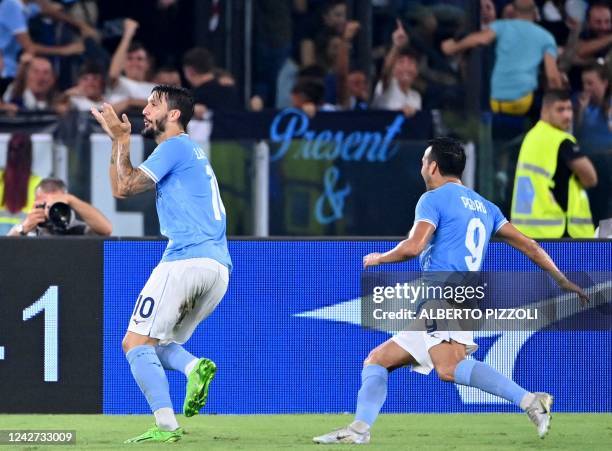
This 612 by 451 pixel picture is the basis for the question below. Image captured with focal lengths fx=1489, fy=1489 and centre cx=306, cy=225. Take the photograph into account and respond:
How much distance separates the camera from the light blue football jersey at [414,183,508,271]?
784cm

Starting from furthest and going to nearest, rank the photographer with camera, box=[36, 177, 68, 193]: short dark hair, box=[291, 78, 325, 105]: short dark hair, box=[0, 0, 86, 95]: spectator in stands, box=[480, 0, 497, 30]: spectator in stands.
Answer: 1. box=[0, 0, 86, 95]: spectator in stands
2. box=[480, 0, 497, 30]: spectator in stands
3. box=[291, 78, 325, 105]: short dark hair
4. box=[36, 177, 68, 193]: short dark hair
5. the photographer with camera

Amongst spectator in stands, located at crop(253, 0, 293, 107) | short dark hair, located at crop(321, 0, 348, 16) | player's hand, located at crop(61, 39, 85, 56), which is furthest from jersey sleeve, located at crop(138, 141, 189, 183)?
short dark hair, located at crop(321, 0, 348, 16)

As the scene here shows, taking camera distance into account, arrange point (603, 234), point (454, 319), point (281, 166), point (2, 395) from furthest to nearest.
Answer: point (281, 166) → point (603, 234) → point (2, 395) → point (454, 319)

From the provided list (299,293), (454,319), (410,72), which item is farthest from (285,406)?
(410,72)

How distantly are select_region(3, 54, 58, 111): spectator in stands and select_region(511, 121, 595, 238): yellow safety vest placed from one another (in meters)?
4.32

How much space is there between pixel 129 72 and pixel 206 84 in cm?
83

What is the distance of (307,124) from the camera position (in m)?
12.7

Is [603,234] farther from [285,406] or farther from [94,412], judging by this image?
[94,412]

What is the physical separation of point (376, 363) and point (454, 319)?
1.60ft

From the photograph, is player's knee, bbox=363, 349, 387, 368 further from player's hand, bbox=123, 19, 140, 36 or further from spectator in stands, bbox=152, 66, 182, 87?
player's hand, bbox=123, 19, 140, 36

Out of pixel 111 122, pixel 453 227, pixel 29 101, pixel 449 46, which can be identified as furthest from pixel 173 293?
pixel 449 46

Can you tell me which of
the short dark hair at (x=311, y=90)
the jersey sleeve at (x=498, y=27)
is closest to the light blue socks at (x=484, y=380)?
the short dark hair at (x=311, y=90)

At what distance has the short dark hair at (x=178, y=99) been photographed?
8.11 meters

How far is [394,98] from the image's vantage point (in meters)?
13.6
